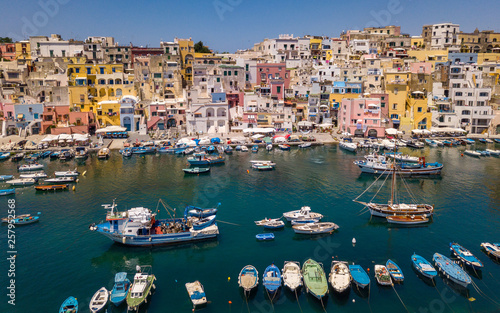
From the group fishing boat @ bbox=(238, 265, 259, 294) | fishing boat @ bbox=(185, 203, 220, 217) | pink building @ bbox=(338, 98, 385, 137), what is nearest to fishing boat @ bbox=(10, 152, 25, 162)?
fishing boat @ bbox=(185, 203, 220, 217)

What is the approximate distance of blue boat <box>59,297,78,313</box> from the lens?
22966mm

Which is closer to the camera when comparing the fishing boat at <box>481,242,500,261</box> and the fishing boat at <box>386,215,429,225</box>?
the fishing boat at <box>481,242,500,261</box>

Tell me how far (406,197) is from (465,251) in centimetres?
1324

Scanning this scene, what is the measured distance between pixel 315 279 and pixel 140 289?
1162cm

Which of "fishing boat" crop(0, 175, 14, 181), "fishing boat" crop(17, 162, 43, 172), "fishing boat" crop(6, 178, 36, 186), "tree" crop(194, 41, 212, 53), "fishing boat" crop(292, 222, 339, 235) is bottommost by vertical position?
"fishing boat" crop(292, 222, 339, 235)

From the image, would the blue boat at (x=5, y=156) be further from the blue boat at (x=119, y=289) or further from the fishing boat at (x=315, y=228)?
the fishing boat at (x=315, y=228)

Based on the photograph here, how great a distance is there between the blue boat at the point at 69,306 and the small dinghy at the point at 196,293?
695 centimetres

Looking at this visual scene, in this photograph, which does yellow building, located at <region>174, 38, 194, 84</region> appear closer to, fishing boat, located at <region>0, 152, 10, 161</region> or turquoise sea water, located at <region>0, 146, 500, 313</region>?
turquoise sea water, located at <region>0, 146, 500, 313</region>

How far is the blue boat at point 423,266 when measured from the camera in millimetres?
26250

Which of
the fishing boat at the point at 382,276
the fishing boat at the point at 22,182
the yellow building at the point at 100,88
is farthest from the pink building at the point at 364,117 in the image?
the fishing boat at the point at 22,182

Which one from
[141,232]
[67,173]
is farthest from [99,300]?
[67,173]

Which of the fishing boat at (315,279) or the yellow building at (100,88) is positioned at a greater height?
the yellow building at (100,88)

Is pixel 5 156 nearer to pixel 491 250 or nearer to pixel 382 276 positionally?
pixel 382 276

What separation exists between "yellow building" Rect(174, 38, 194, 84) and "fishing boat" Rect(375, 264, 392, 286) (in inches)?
2790
